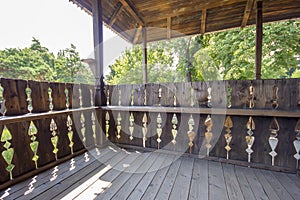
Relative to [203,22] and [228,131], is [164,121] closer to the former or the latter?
[228,131]

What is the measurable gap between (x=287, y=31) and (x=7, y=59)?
18453 millimetres

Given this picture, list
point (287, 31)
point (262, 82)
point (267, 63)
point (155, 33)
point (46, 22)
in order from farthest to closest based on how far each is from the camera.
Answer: point (46, 22)
point (267, 63)
point (287, 31)
point (155, 33)
point (262, 82)

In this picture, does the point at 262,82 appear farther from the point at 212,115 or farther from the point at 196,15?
the point at 196,15

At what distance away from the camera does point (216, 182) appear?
1411 millimetres

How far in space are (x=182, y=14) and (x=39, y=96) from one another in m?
2.91

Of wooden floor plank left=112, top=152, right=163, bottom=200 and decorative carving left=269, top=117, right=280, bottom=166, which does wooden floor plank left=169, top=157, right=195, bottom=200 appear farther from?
decorative carving left=269, top=117, right=280, bottom=166

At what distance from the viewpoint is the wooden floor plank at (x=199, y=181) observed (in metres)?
1.22

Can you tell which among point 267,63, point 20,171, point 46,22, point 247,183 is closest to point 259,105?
point 247,183

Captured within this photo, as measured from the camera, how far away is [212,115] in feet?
6.01

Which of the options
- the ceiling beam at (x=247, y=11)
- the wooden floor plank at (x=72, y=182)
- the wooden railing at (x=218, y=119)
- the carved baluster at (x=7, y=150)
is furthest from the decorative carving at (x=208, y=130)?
the ceiling beam at (x=247, y=11)

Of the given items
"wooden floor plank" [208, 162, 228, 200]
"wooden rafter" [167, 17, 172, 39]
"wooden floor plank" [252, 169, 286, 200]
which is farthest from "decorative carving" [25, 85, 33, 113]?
"wooden rafter" [167, 17, 172, 39]

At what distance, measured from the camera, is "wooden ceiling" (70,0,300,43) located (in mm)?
2656

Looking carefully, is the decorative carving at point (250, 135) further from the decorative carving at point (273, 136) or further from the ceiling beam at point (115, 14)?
the ceiling beam at point (115, 14)

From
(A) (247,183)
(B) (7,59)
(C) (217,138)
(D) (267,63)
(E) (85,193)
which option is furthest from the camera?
(B) (7,59)
